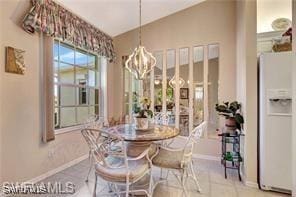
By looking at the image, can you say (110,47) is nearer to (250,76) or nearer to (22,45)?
(22,45)

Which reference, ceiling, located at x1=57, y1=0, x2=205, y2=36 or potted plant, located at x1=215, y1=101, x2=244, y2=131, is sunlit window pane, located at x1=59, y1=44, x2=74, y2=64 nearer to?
ceiling, located at x1=57, y1=0, x2=205, y2=36

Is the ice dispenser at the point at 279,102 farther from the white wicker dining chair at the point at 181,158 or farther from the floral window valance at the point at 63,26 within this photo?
the floral window valance at the point at 63,26

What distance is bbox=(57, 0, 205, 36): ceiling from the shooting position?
3.51m

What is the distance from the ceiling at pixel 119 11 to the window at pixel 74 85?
65cm

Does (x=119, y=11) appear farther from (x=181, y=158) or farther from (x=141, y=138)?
(x=181, y=158)

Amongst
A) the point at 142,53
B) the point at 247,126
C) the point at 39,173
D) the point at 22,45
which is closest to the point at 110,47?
the point at 142,53

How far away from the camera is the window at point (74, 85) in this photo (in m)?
3.52

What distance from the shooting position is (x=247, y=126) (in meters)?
2.83

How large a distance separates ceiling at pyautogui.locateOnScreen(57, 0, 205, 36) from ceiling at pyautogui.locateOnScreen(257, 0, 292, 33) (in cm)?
120

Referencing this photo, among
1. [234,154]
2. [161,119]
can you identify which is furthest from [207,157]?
[161,119]

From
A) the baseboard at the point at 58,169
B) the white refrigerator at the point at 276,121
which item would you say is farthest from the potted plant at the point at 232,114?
the baseboard at the point at 58,169

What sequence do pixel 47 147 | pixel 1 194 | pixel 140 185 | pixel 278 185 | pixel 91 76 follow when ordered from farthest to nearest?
pixel 91 76 < pixel 47 147 < pixel 140 185 < pixel 278 185 < pixel 1 194

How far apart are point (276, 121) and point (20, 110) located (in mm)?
3251

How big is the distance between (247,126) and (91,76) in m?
3.20
